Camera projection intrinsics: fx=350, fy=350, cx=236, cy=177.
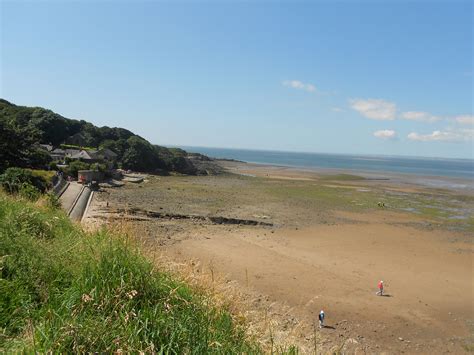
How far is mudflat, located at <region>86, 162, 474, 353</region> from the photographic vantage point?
1161cm

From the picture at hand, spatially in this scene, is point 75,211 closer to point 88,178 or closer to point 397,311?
point 88,178

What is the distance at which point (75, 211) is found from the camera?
23.8m

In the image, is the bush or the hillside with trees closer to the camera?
the bush

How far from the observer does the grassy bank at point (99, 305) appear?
125 inches

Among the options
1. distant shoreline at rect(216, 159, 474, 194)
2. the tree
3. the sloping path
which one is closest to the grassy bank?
the sloping path

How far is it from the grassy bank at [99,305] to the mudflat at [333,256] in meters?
1.40

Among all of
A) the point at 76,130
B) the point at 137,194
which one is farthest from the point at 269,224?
the point at 76,130

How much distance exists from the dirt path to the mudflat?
0.17ft

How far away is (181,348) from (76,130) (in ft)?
244

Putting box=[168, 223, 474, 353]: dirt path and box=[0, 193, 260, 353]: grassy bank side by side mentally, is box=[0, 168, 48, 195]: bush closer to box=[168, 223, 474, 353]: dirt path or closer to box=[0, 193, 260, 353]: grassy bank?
box=[168, 223, 474, 353]: dirt path

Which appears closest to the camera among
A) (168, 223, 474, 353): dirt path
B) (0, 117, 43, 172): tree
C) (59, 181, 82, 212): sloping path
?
(168, 223, 474, 353): dirt path

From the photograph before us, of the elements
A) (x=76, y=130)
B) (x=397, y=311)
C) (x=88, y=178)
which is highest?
(x=76, y=130)

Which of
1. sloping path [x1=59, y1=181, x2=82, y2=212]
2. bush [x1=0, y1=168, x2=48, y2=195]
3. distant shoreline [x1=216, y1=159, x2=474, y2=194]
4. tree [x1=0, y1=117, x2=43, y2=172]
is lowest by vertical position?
sloping path [x1=59, y1=181, x2=82, y2=212]

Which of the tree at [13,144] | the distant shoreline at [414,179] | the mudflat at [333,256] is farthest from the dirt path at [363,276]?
the distant shoreline at [414,179]
